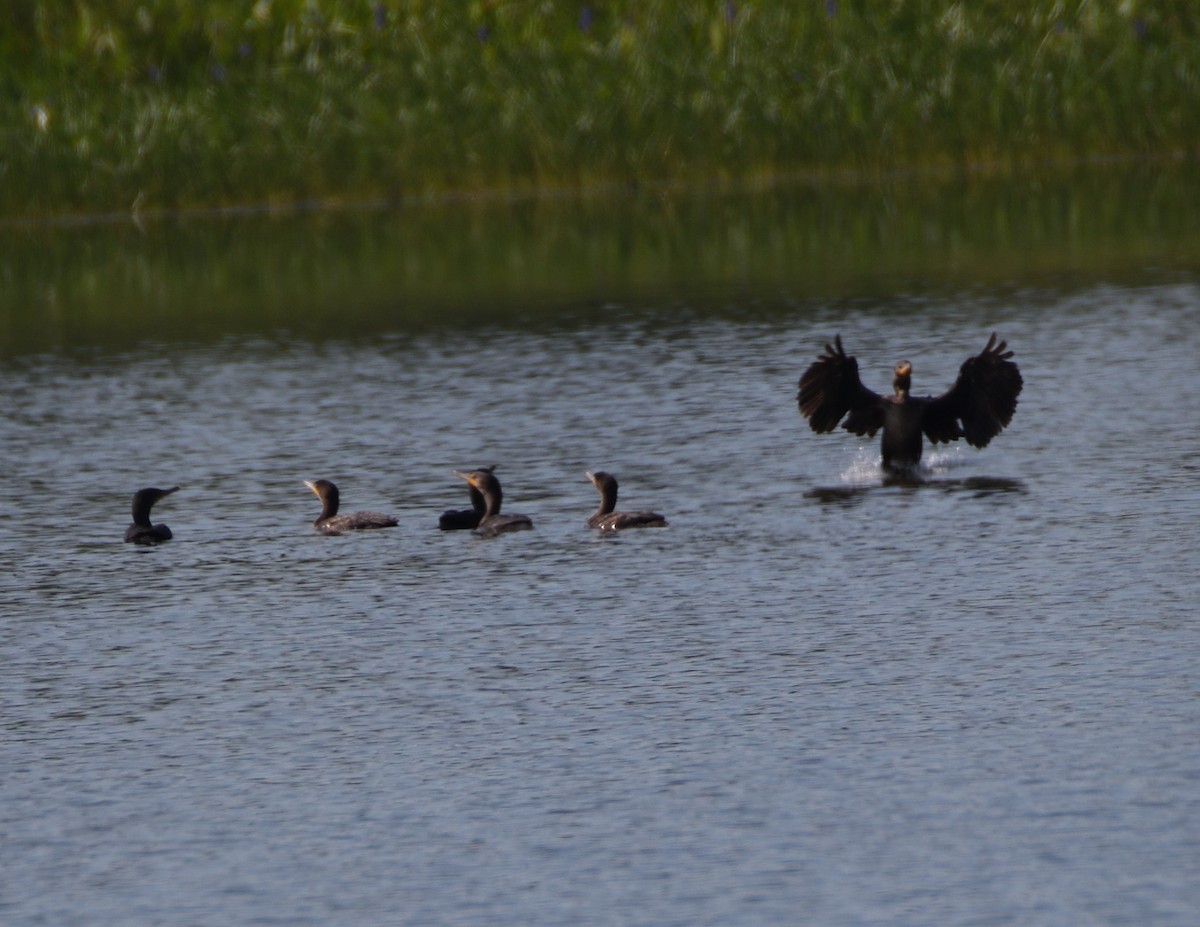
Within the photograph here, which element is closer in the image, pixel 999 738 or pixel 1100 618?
pixel 999 738

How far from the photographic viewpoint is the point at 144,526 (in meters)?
14.6

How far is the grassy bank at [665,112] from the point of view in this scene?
1305 inches

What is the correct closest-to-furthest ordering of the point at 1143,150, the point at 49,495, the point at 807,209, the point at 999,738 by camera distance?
the point at 999,738, the point at 49,495, the point at 807,209, the point at 1143,150

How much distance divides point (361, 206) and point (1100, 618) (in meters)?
24.1

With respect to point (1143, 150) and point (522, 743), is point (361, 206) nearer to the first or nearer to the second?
point (1143, 150)

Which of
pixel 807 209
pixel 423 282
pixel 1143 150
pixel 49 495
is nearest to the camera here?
pixel 49 495

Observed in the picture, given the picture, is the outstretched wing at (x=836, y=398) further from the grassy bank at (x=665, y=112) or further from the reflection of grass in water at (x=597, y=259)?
the grassy bank at (x=665, y=112)

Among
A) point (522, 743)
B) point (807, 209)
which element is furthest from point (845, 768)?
point (807, 209)

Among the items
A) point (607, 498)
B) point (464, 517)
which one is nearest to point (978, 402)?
point (607, 498)

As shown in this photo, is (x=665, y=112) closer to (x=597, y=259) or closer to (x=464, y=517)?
(x=597, y=259)

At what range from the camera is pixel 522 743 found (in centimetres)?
987

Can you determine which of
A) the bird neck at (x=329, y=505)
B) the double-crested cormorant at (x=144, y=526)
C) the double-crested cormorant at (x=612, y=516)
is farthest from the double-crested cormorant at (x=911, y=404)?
the double-crested cormorant at (x=144, y=526)

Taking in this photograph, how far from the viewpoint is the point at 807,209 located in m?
31.4

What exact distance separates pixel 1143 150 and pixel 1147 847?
1055 inches
